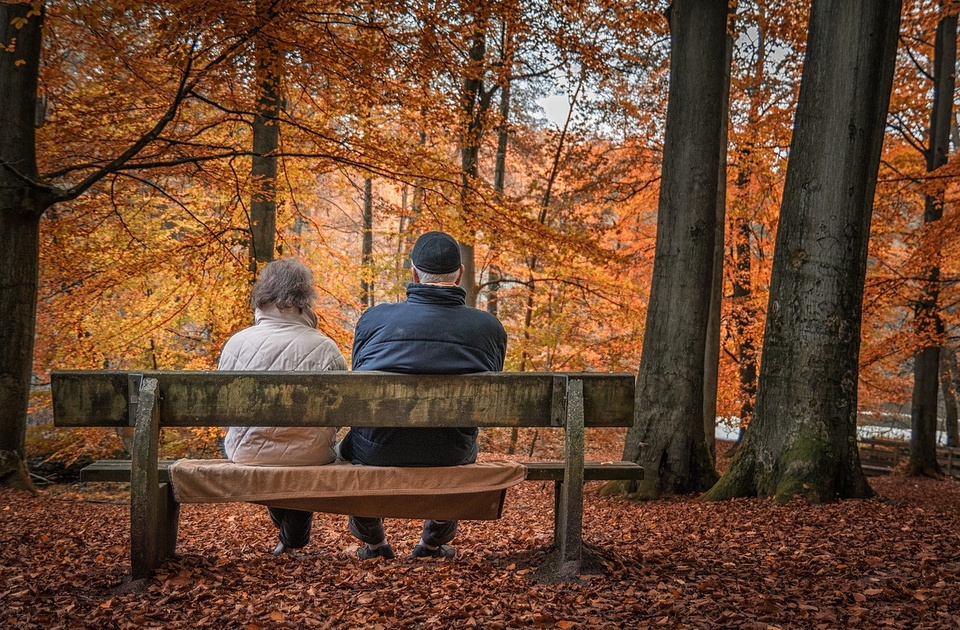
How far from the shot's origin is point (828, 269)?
5.31m

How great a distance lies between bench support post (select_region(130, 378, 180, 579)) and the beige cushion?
0.48ft

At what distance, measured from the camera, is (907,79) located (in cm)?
1270

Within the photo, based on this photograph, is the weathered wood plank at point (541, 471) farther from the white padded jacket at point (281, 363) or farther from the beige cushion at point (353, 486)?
the white padded jacket at point (281, 363)

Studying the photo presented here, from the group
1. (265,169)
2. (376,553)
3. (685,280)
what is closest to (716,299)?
(685,280)

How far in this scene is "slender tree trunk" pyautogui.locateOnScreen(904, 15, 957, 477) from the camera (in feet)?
38.8

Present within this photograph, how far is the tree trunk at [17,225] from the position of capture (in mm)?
6289

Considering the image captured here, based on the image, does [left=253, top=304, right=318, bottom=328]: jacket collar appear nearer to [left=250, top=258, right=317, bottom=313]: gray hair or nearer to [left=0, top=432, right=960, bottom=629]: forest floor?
[left=250, top=258, right=317, bottom=313]: gray hair

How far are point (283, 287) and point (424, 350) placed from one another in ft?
3.05

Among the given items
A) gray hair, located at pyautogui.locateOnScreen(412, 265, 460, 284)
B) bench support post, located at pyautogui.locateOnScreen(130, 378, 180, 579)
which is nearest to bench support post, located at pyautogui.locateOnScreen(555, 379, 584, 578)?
gray hair, located at pyautogui.locateOnScreen(412, 265, 460, 284)

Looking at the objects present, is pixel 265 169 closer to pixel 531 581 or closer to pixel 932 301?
pixel 531 581

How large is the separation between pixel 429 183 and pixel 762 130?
23.0 feet

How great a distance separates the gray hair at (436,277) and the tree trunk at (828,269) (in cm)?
324

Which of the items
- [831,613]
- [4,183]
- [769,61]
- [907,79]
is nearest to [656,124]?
[769,61]

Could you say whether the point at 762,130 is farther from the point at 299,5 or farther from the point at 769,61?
the point at 299,5
